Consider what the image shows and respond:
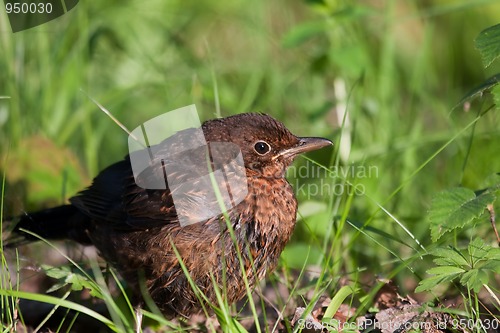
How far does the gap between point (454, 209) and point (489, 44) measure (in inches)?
26.8

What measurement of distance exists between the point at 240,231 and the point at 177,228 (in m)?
0.29

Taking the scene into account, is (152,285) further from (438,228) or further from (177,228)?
(438,228)

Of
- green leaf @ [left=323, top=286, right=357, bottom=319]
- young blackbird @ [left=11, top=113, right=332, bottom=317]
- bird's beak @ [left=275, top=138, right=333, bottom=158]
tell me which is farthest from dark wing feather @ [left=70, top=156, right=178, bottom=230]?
green leaf @ [left=323, top=286, right=357, bottom=319]

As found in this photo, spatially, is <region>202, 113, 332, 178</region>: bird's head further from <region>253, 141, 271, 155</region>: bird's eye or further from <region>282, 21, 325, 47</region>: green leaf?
<region>282, 21, 325, 47</region>: green leaf

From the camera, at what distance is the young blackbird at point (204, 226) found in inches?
143

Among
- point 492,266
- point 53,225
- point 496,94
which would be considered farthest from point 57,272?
point 496,94

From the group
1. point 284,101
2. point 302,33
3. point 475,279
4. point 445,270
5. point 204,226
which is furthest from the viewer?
point 284,101

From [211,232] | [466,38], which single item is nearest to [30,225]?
[211,232]

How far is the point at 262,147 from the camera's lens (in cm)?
395

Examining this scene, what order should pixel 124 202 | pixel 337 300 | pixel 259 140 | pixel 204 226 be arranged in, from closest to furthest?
pixel 337 300
pixel 204 226
pixel 259 140
pixel 124 202

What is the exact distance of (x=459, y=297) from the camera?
3.88 meters

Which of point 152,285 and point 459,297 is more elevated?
point 152,285

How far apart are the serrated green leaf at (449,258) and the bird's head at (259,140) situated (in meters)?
0.92

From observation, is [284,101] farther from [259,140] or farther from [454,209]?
[454,209]
